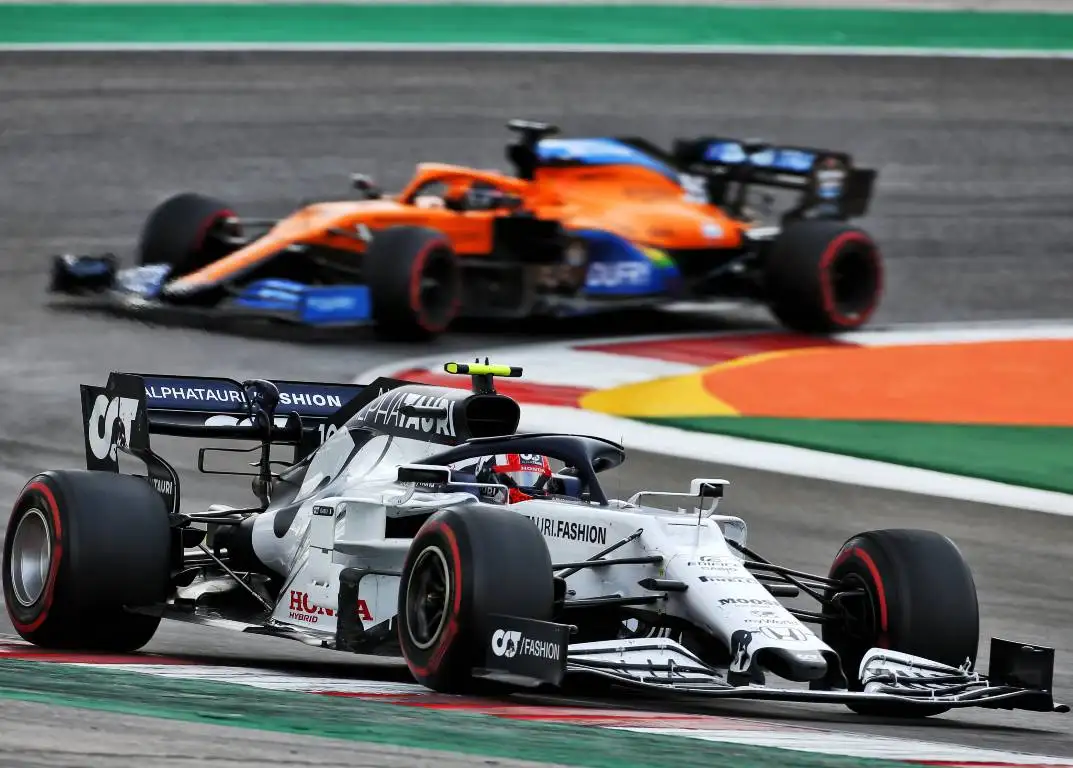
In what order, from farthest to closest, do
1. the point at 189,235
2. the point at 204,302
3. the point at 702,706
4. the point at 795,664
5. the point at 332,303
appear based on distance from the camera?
1. the point at 189,235
2. the point at 204,302
3. the point at 332,303
4. the point at 702,706
5. the point at 795,664

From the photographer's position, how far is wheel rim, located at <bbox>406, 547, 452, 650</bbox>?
29.3ft

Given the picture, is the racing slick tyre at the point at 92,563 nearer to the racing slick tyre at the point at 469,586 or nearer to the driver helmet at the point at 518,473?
the driver helmet at the point at 518,473

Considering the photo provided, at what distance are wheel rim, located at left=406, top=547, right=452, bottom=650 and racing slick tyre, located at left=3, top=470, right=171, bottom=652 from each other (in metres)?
1.73

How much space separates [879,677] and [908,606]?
511 mm

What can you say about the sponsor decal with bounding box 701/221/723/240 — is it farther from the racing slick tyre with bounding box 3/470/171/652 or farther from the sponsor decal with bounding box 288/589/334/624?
the sponsor decal with bounding box 288/589/334/624

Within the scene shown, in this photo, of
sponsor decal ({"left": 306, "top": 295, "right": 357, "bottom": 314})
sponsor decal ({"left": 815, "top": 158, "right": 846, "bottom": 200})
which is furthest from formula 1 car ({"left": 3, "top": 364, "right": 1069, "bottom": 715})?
sponsor decal ({"left": 815, "top": 158, "right": 846, "bottom": 200})

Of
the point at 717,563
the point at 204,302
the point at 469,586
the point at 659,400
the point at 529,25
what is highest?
the point at 529,25

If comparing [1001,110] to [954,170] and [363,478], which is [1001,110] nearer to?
[954,170]

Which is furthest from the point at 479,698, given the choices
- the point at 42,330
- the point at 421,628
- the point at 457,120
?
the point at 457,120

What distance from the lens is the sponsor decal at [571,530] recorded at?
950cm

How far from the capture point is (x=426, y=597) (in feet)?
29.6

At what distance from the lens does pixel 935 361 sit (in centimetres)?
2005

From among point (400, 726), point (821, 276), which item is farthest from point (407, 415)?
point (821, 276)

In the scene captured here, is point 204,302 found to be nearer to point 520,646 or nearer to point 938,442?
point 938,442
